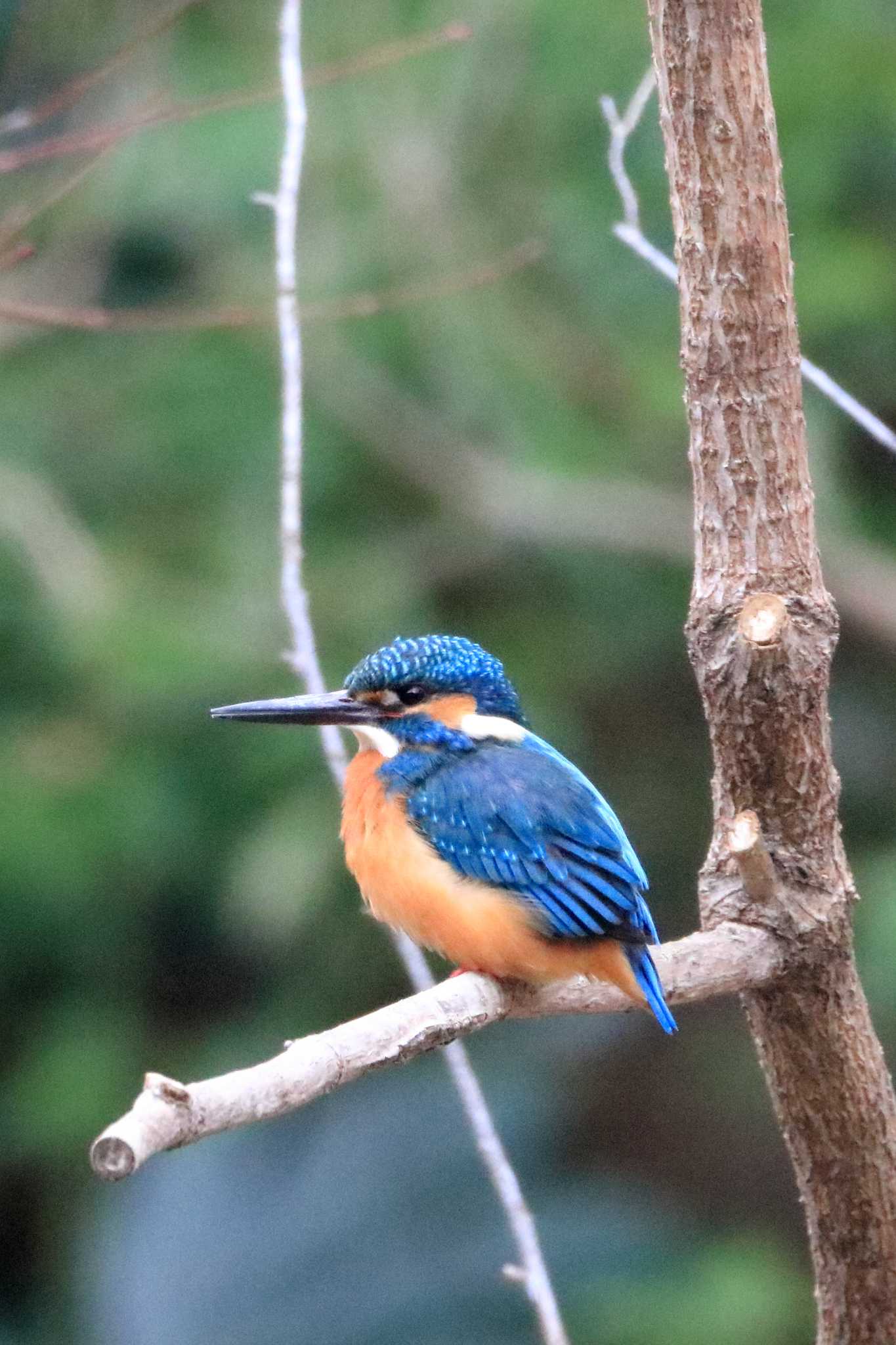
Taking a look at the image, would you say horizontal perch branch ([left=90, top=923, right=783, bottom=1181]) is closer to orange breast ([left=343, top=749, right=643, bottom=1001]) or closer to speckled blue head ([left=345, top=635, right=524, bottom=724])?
orange breast ([left=343, top=749, right=643, bottom=1001])

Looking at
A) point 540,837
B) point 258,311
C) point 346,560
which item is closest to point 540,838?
point 540,837

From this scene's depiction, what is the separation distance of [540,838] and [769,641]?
0.50m

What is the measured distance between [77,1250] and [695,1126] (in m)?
1.96

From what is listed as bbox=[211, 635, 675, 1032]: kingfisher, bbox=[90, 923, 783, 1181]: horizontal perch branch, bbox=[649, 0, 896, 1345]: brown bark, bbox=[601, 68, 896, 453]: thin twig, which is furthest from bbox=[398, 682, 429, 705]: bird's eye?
bbox=[601, 68, 896, 453]: thin twig

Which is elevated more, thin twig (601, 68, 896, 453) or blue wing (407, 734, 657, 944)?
thin twig (601, 68, 896, 453)

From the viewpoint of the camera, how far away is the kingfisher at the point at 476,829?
215 centimetres

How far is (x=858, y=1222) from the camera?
2053 millimetres

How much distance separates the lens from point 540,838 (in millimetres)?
2227

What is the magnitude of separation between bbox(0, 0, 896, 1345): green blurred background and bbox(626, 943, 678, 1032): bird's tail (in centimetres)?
160

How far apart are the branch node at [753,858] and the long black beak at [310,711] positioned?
2.09 feet

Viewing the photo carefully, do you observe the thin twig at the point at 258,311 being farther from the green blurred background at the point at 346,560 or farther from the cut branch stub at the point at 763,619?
the cut branch stub at the point at 763,619

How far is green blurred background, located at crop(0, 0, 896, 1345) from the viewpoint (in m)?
3.71

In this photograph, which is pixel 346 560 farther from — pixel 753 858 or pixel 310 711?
pixel 753 858

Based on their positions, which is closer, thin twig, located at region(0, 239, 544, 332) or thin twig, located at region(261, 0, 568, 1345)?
thin twig, located at region(261, 0, 568, 1345)
